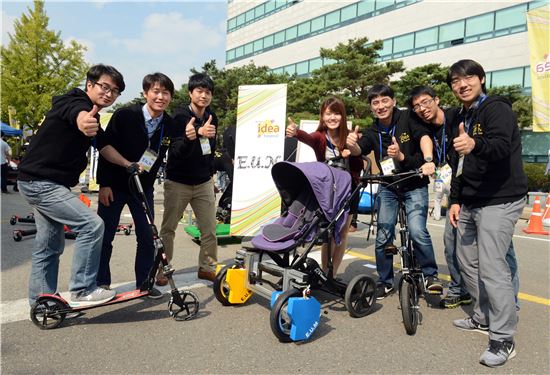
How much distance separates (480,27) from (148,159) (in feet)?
93.0

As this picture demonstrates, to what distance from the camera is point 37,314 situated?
3.10 m

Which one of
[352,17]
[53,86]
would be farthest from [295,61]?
[53,86]

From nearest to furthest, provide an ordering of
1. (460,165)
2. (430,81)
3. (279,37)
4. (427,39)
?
(460,165) < (430,81) < (427,39) < (279,37)

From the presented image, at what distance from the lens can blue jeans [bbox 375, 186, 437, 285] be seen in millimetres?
3973

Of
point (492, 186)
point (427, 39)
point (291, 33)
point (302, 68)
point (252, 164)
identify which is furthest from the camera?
point (291, 33)

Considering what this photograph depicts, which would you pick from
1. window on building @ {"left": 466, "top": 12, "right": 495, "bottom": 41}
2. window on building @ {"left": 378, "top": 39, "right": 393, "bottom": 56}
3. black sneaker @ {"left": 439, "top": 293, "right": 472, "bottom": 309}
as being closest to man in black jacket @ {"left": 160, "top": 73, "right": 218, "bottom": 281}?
black sneaker @ {"left": 439, "top": 293, "right": 472, "bottom": 309}

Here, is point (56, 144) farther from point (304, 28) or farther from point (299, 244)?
point (304, 28)

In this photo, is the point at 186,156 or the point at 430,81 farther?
the point at 430,81

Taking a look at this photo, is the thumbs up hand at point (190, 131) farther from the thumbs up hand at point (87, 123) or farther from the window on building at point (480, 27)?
the window on building at point (480, 27)

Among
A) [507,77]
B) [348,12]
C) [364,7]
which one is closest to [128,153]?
[507,77]

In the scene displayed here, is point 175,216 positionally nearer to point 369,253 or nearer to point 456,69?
point 456,69

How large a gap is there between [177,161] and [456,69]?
8.85 ft

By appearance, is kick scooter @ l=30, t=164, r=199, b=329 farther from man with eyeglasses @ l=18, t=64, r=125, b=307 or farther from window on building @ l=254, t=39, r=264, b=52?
window on building @ l=254, t=39, r=264, b=52

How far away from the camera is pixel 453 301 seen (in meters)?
3.97
